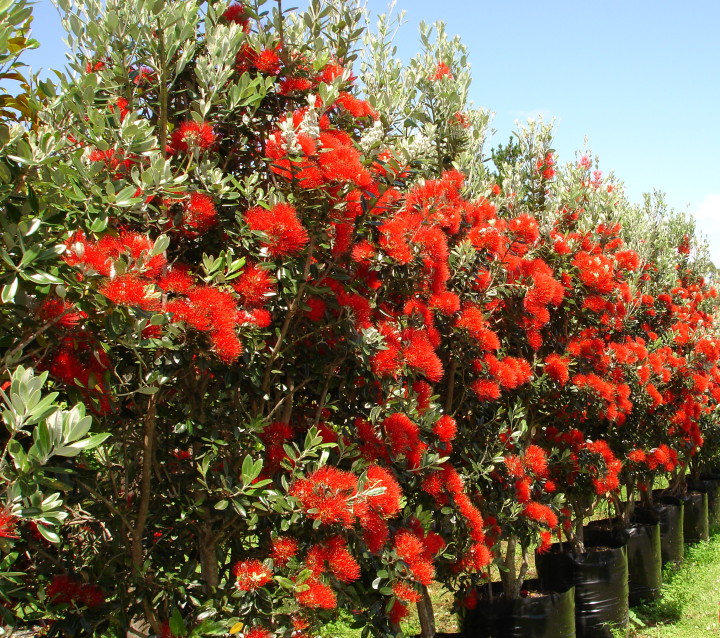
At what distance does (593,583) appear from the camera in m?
4.83

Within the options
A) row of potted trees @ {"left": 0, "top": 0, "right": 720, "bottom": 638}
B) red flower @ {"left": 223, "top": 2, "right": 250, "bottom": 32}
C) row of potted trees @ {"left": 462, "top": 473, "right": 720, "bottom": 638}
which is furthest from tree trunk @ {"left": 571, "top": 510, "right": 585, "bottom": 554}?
red flower @ {"left": 223, "top": 2, "right": 250, "bottom": 32}

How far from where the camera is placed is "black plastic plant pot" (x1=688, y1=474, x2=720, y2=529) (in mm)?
8883

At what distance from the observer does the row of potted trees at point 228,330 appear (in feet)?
5.31

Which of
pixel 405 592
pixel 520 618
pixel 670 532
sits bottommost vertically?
pixel 670 532

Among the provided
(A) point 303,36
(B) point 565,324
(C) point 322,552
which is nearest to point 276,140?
(A) point 303,36

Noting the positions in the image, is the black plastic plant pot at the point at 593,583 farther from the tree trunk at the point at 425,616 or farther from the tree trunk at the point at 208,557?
the tree trunk at the point at 208,557

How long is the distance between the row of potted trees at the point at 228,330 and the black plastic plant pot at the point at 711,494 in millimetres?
6967

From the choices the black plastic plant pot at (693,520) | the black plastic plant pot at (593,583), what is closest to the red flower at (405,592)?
the black plastic plant pot at (593,583)

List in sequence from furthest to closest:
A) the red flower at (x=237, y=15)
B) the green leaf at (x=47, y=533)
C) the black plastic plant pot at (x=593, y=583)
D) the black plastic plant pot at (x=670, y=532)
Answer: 1. the black plastic plant pot at (x=670, y=532)
2. the black plastic plant pot at (x=593, y=583)
3. the red flower at (x=237, y=15)
4. the green leaf at (x=47, y=533)

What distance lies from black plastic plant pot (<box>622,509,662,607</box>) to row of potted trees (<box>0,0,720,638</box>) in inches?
125

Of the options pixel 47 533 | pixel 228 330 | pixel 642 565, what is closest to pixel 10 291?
pixel 47 533

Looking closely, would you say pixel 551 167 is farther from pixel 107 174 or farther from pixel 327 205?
pixel 107 174

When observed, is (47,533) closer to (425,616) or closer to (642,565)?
(425,616)

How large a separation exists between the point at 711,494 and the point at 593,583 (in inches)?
204
